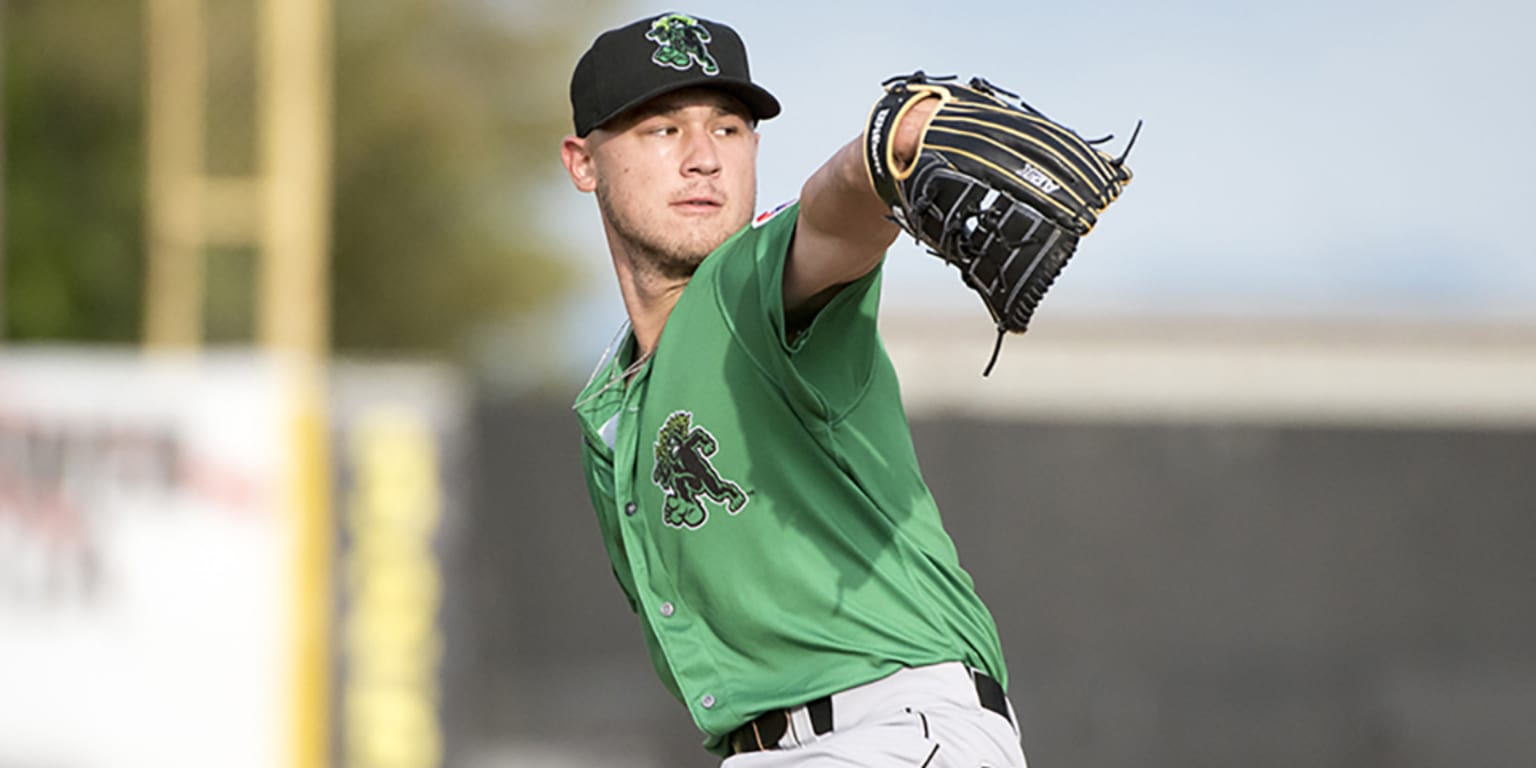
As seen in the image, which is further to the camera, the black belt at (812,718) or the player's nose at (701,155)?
the player's nose at (701,155)

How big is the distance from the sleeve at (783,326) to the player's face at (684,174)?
286 millimetres

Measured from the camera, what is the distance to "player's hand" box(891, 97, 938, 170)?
103 inches

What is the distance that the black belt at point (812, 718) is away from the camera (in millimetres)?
3164

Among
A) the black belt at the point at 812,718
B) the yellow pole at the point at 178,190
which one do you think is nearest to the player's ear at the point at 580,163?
the black belt at the point at 812,718

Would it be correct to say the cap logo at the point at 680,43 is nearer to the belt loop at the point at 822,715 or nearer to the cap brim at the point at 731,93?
the cap brim at the point at 731,93

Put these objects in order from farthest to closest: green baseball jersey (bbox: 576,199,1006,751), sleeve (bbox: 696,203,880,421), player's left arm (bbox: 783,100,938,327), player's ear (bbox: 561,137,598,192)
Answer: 1. player's ear (bbox: 561,137,598,192)
2. green baseball jersey (bbox: 576,199,1006,751)
3. sleeve (bbox: 696,203,880,421)
4. player's left arm (bbox: 783,100,938,327)

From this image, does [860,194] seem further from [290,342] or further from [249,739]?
[290,342]

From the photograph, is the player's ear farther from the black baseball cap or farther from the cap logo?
the cap logo

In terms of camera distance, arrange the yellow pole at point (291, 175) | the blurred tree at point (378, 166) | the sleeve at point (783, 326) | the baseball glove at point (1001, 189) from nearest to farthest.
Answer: the baseball glove at point (1001, 189) → the sleeve at point (783, 326) → the yellow pole at point (291, 175) → the blurred tree at point (378, 166)

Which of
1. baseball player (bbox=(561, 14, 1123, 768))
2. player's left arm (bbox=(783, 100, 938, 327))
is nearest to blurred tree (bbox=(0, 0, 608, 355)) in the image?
baseball player (bbox=(561, 14, 1123, 768))

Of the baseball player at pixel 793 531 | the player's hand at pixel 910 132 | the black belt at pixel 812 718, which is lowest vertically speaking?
the black belt at pixel 812 718

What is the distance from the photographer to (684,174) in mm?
3514

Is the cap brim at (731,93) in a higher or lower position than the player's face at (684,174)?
higher

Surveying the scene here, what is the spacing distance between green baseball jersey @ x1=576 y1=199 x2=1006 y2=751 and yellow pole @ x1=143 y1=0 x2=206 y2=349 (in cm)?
935
